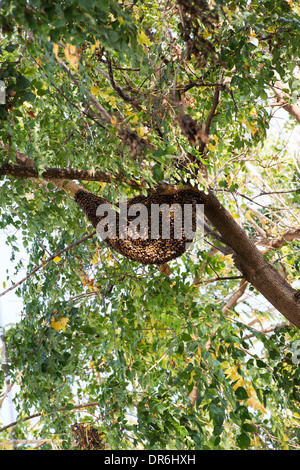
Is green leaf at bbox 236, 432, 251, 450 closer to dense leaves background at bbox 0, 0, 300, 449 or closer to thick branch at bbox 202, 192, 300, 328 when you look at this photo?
dense leaves background at bbox 0, 0, 300, 449

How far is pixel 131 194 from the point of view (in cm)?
247

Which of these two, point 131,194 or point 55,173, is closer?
point 55,173

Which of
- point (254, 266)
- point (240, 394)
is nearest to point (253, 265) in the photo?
point (254, 266)

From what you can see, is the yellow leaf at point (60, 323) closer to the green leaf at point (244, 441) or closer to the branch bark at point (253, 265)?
the branch bark at point (253, 265)

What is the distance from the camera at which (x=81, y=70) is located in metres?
1.35

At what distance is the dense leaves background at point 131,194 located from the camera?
163cm

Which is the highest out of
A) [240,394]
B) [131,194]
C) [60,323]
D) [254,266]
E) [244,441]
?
[131,194]

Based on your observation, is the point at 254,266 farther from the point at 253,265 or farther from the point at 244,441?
the point at 244,441

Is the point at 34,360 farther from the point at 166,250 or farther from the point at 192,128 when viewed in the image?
the point at 192,128

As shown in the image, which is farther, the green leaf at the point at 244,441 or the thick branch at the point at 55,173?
the thick branch at the point at 55,173

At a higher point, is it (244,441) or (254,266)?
(254,266)

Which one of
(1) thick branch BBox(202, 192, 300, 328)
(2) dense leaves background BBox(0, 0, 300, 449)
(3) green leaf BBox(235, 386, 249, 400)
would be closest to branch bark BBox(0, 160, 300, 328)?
(1) thick branch BBox(202, 192, 300, 328)

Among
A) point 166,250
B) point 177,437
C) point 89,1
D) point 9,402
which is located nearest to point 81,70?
point 89,1

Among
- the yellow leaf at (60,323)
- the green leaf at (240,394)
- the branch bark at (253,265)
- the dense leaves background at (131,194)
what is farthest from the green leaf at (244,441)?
the yellow leaf at (60,323)
